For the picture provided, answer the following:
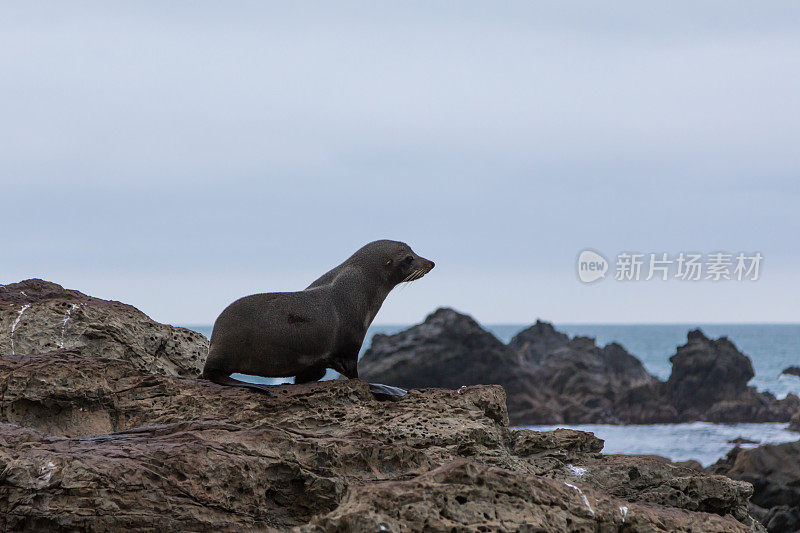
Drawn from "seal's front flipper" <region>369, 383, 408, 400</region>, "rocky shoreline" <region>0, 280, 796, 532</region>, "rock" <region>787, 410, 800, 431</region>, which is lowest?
"rock" <region>787, 410, 800, 431</region>

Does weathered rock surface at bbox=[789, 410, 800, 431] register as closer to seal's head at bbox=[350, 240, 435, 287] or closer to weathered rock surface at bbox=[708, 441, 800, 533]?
weathered rock surface at bbox=[708, 441, 800, 533]

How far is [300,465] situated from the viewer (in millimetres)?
4844

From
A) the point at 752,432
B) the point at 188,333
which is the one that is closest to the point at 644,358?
the point at 752,432

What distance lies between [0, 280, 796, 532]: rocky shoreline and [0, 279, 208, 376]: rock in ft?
0.36

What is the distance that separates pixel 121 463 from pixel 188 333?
11.9 ft

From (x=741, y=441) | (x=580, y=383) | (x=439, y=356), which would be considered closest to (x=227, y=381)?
(x=439, y=356)

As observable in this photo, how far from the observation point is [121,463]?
4.63 m

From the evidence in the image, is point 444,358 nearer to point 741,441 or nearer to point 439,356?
point 439,356

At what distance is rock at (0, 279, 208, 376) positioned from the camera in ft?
24.4

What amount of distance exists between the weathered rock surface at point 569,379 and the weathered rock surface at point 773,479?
51.5ft

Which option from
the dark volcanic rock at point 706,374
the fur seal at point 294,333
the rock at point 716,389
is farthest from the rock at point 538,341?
the fur seal at point 294,333

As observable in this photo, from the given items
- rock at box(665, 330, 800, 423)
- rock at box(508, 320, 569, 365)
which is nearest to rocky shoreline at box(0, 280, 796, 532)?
rock at box(665, 330, 800, 423)

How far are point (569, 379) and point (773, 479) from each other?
25.9m

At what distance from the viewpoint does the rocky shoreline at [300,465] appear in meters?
4.14
